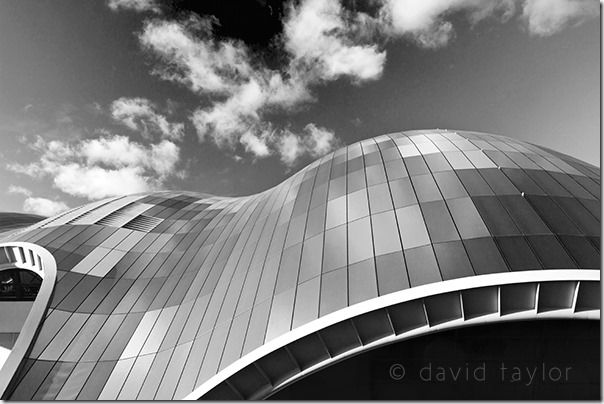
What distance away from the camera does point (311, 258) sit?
9.66 m

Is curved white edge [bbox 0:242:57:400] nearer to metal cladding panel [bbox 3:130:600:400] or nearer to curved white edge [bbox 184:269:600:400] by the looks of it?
metal cladding panel [bbox 3:130:600:400]

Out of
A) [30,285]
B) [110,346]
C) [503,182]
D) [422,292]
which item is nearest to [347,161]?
[503,182]

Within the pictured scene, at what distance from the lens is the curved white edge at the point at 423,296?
23.3ft

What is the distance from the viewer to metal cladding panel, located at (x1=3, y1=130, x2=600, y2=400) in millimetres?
8031

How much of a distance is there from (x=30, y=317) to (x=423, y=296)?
1493cm

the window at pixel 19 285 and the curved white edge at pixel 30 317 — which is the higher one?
the window at pixel 19 285

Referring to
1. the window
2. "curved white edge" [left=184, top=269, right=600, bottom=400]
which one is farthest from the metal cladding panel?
the window

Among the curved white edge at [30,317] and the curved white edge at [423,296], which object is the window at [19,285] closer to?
the curved white edge at [30,317]

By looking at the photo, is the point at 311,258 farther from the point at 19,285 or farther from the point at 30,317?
the point at 19,285

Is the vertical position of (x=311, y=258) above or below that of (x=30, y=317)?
above

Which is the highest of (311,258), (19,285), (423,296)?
(19,285)

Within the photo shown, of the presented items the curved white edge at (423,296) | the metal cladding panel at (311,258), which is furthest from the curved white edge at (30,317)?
the curved white edge at (423,296)

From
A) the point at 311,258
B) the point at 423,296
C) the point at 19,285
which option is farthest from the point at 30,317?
the point at 19,285

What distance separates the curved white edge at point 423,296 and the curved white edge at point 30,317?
7.66 meters
